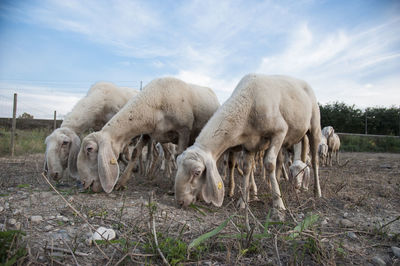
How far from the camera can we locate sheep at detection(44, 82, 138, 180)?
14.6 ft

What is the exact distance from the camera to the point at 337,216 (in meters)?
3.13

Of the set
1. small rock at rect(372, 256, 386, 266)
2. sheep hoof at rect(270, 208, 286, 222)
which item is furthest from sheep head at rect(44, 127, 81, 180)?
small rock at rect(372, 256, 386, 266)

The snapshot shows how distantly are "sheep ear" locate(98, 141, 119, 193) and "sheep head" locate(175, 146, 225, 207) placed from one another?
115 cm

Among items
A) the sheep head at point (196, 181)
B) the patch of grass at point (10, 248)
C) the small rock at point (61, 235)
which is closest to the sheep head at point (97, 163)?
A: the sheep head at point (196, 181)

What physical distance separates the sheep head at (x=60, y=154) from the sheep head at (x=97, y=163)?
0.56 meters

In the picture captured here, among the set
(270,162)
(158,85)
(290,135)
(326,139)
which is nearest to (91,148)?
(158,85)

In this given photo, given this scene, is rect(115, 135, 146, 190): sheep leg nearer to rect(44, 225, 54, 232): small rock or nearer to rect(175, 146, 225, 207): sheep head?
rect(175, 146, 225, 207): sheep head

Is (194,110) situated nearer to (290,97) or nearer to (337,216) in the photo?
(290,97)

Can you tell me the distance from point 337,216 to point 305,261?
163cm

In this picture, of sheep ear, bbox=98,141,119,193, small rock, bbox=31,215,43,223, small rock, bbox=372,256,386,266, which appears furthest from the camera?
sheep ear, bbox=98,141,119,193

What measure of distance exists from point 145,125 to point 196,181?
1.66m

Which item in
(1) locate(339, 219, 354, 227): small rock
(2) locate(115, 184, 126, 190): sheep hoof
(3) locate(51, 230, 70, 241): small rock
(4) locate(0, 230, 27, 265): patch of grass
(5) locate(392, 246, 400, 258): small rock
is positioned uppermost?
(4) locate(0, 230, 27, 265): patch of grass

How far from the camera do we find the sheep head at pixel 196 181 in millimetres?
3205

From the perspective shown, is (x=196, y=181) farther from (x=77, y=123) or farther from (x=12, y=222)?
(x=77, y=123)
